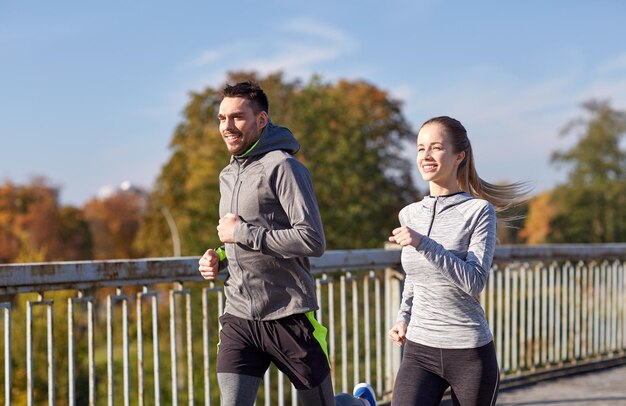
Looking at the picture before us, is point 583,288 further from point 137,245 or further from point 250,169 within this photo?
point 137,245

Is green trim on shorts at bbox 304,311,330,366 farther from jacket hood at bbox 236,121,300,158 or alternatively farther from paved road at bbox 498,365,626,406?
paved road at bbox 498,365,626,406

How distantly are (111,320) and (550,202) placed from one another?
196 feet

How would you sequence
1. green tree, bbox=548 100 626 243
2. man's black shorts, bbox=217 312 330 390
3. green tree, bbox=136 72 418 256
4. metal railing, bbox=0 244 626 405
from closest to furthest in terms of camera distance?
1. man's black shorts, bbox=217 312 330 390
2. metal railing, bbox=0 244 626 405
3. green tree, bbox=136 72 418 256
4. green tree, bbox=548 100 626 243

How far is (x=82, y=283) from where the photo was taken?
4.59 m

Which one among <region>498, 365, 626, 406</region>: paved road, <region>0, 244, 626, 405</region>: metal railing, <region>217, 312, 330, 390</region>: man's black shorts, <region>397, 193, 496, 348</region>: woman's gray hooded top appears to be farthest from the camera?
<region>498, 365, 626, 406</region>: paved road

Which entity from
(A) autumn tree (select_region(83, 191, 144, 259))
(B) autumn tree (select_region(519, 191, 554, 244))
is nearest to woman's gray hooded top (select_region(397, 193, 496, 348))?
(B) autumn tree (select_region(519, 191, 554, 244))

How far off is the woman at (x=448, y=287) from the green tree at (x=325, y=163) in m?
28.9

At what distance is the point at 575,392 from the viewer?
→ 7609 millimetres

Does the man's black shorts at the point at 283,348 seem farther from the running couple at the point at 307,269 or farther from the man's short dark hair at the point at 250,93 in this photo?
the man's short dark hair at the point at 250,93

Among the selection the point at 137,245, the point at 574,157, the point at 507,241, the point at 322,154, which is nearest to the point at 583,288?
the point at 322,154

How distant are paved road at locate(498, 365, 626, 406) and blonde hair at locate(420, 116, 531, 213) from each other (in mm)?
3493

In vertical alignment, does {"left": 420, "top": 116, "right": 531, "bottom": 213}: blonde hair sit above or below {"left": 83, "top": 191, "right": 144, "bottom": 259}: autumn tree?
above

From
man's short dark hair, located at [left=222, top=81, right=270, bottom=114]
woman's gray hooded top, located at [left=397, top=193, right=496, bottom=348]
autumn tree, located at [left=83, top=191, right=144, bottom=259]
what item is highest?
man's short dark hair, located at [left=222, top=81, right=270, bottom=114]

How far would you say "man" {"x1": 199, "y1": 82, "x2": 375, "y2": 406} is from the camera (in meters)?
3.71
